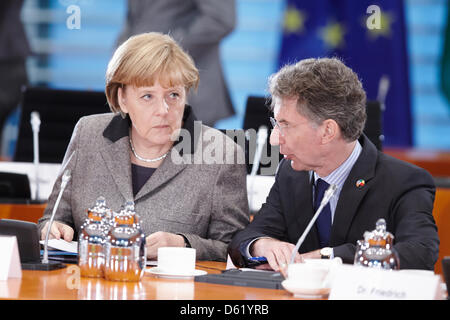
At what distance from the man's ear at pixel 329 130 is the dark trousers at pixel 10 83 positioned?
173 inches

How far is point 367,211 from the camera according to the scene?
7.36ft

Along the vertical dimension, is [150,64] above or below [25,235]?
above

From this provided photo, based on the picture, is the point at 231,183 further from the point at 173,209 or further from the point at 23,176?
the point at 23,176

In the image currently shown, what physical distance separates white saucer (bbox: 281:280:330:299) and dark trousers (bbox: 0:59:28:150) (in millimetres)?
4897

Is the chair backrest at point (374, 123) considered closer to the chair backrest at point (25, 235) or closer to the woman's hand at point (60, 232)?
the woman's hand at point (60, 232)

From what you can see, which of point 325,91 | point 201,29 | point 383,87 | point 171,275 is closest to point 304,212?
point 325,91

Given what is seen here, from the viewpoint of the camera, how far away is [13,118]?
6.29 m

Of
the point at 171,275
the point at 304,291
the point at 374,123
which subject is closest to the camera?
the point at 304,291

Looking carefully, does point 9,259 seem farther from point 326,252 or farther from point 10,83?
point 10,83

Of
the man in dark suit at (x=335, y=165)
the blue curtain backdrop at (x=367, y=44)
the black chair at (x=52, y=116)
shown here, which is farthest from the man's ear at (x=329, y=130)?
the blue curtain backdrop at (x=367, y=44)

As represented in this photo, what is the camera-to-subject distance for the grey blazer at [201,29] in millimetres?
5523

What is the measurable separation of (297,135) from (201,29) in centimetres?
344

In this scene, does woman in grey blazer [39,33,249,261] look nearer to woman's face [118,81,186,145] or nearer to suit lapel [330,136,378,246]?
woman's face [118,81,186,145]
